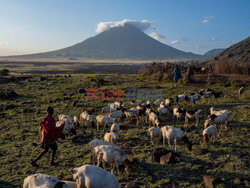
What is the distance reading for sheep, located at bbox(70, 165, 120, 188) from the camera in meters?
5.34

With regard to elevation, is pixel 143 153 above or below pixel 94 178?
below

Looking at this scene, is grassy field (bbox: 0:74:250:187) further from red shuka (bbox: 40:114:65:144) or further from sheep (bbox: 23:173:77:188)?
sheep (bbox: 23:173:77:188)

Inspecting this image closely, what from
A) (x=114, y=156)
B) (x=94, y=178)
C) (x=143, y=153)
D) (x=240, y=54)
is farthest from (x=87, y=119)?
(x=240, y=54)

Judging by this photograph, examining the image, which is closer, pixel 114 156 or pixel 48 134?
pixel 114 156

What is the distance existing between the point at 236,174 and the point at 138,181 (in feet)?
10.8

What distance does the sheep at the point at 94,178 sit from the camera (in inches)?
210

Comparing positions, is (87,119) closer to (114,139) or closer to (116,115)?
(116,115)

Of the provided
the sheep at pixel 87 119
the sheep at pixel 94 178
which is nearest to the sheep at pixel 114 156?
the sheep at pixel 94 178

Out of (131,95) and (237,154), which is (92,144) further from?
(131,95)

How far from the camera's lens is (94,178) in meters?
5.39

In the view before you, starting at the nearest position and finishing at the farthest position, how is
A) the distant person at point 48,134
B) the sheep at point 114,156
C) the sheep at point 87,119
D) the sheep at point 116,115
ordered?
the sheep at point 114,156
the distant person at point 48,134
the sheep at point 87,119
the sheep at point 116,115

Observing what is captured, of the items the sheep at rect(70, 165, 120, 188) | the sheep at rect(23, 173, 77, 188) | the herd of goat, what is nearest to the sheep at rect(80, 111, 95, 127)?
the herd of goat

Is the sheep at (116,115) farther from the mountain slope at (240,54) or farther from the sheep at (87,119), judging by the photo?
the mountain slope at (240,54)

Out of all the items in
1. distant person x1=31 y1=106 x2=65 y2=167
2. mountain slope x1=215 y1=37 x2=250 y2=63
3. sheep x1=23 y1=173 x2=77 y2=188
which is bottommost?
sheep x1=23 y1=173 x2=77 y2=188
